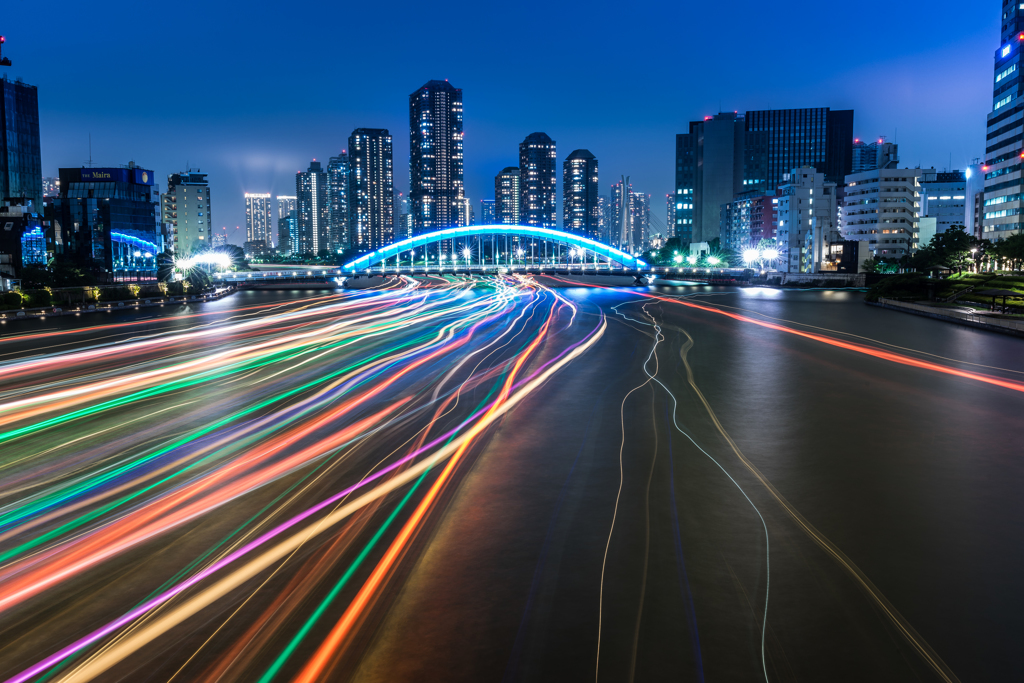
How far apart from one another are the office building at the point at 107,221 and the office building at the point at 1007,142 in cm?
11539

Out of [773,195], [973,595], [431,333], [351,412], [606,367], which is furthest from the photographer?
[773,195]

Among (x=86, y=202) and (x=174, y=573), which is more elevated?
(x=86, y=202)

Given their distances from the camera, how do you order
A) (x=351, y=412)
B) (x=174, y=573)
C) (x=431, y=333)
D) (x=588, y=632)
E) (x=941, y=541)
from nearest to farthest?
(x=588, y=632) < (x=174, y=573) < (x=941, y=541) < (x=351, y=412) < (x=431, y=333)

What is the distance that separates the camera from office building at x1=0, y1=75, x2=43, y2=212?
331ft

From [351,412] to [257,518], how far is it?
4.73 metres

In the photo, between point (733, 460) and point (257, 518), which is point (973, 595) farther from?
point (257, 518)

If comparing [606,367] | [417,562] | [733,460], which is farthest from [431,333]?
[417,562]

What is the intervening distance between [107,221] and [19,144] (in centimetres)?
1552

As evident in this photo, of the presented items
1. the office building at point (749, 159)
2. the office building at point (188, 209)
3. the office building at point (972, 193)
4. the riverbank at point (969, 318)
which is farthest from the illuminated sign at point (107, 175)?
the office building at point (972, 193)

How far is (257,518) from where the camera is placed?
20.8 feet

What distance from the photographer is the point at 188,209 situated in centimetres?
15988

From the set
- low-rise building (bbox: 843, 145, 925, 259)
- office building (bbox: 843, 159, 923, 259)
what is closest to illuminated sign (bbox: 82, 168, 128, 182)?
office building (bbox: 843, 159, 923, 259)

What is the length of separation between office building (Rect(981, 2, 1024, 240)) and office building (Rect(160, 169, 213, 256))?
144500 millimetres

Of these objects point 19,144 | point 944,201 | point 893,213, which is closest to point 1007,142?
point 893,213
